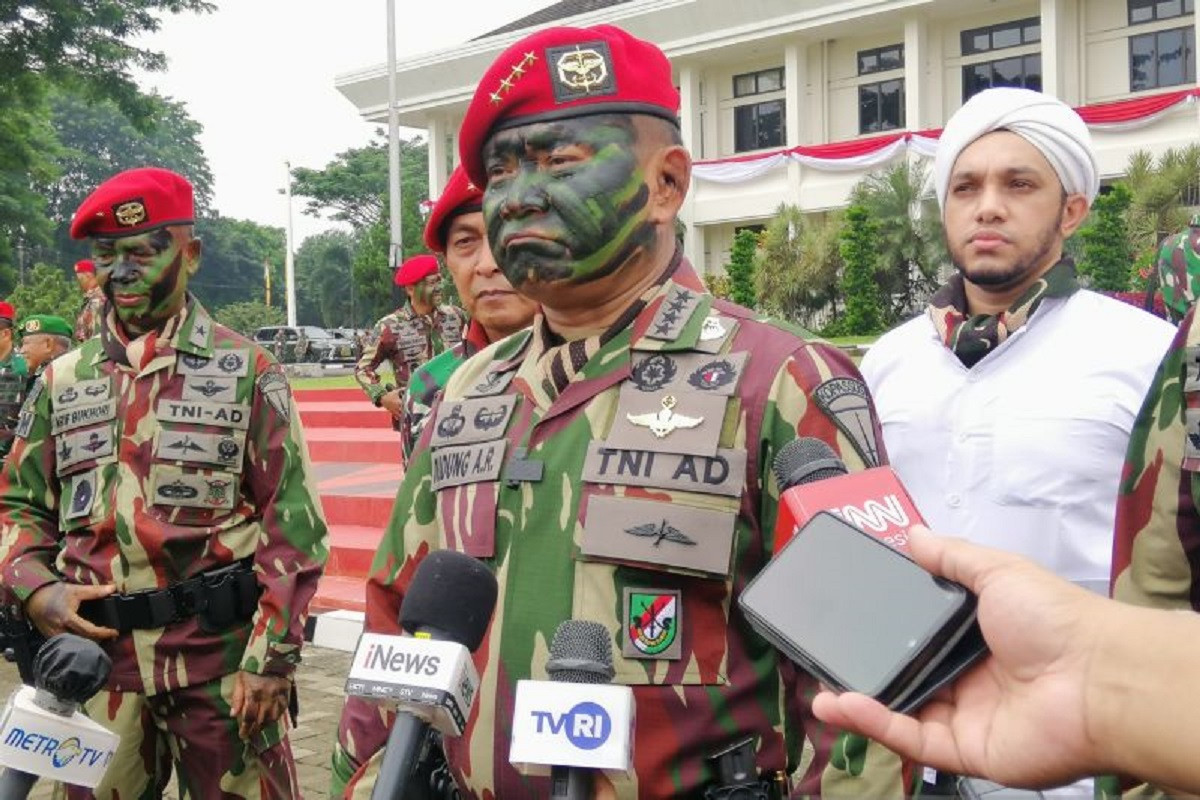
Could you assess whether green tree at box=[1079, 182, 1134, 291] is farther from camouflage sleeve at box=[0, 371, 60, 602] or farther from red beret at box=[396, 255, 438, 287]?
camouflage sleeve at box=[0, 371, 60, 602]

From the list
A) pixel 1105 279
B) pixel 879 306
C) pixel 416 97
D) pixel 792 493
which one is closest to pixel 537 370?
pixel 792 493

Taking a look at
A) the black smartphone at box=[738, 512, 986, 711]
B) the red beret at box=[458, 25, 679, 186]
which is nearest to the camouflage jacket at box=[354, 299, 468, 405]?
the red beret at box=[458, 25, 679, 186]

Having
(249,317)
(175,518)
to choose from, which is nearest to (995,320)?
(175,518)

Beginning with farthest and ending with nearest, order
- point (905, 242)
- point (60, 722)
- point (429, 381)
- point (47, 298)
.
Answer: point (47, 298)
point (905, 242)
point (429, 381)
point (60, 722)

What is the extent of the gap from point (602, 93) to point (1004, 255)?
1.25m

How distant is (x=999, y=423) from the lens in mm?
2732

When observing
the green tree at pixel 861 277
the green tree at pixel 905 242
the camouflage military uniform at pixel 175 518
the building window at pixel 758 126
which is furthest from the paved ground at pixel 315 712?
the building window at pixel 758 126

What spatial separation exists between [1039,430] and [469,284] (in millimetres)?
1876

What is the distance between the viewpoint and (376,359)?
11.0 meters

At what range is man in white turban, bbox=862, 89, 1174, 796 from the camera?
104 inches

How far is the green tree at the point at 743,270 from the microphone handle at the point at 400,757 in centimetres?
2391

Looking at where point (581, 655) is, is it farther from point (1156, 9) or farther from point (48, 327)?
point (1156, 9)

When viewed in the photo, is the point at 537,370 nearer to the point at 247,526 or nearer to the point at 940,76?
the point at 247,526

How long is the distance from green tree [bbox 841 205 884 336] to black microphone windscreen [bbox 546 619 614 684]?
22.0 metres
